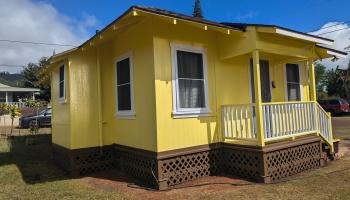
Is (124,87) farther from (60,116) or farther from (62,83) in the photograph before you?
(60,116)

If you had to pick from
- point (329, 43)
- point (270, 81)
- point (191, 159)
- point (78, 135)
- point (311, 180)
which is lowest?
point (311, 180)

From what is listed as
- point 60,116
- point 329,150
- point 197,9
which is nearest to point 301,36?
point 329,150

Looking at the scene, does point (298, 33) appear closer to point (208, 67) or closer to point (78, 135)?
point (208, 67)

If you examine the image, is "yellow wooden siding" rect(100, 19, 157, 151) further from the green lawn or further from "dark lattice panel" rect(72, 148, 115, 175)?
the green lawn

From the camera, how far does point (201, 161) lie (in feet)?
22.0

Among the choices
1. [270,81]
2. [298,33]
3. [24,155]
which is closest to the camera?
[298,33]

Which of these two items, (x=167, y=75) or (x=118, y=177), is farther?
(x=118, y=177)

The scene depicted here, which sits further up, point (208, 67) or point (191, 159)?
point (208, 67)

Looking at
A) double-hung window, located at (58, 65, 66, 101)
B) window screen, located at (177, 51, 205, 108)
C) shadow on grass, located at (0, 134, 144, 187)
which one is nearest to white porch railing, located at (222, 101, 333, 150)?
window screen, located at (177, 51, 205, 108)

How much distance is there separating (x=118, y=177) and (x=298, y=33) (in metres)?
5.54

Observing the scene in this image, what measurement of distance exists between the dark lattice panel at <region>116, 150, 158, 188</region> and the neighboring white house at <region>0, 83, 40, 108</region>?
106 feet

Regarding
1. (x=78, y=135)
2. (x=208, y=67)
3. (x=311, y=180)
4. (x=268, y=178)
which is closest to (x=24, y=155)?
(x=78, y=135)

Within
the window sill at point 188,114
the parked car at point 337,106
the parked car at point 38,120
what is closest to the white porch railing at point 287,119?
the window sill at point 188,114

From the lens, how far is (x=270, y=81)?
8.55 m
